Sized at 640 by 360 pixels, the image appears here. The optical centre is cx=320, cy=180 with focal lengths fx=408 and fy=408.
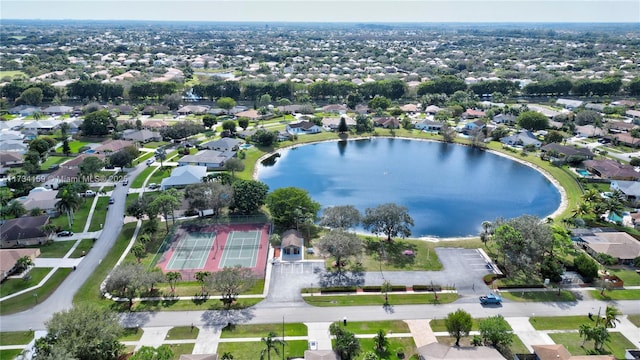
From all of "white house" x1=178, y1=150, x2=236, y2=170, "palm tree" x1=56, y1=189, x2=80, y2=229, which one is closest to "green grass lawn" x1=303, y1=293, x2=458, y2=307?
"palm tree" x1=56, y1=189, x2=80, y2=229

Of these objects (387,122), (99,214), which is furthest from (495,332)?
(387,122)

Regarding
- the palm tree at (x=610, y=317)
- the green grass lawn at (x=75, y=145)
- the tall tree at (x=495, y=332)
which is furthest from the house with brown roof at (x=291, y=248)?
the green grass lawn at (x=75, y=145)

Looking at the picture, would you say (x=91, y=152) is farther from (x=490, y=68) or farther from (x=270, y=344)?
(x=490, y=68)

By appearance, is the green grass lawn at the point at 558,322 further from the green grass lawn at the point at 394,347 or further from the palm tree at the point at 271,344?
the palm tree at the point at 271,344

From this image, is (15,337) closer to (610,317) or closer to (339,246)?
(339,246)

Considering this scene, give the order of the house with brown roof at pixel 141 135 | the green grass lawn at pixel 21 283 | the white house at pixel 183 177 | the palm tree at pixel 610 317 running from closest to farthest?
the palm tree at pixel 610 317 < the green grass lawn at pixel 21 283 < the white house at pixel 183 177 < the house with brown roof at pixel 141 135

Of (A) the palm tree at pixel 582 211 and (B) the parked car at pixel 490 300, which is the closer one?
(B) the parked car at pixel 490 300
